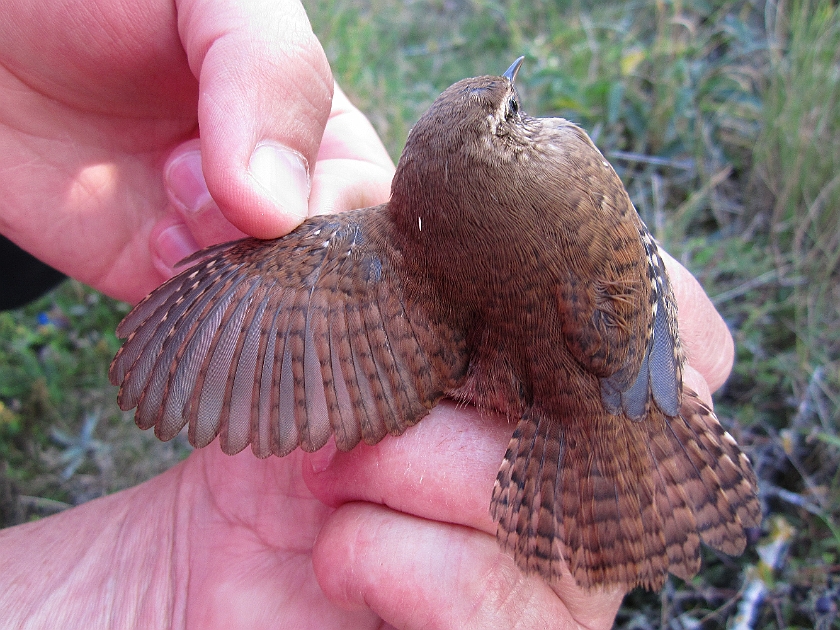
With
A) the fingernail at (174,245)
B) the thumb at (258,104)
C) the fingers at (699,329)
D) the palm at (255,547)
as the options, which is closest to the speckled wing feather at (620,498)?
the fingers at (699,329)

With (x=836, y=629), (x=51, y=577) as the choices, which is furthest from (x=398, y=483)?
(x=836, y=629)

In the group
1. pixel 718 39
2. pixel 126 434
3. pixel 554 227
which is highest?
pixel 554 227

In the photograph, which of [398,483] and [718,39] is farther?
[718,39]

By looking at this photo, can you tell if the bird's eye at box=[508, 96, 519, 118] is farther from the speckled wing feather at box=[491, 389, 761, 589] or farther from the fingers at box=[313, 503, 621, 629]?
the fingers at box=[313, 503, 621, 629]

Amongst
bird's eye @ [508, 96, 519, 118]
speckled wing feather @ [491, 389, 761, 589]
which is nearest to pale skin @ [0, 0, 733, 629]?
speckled wing feather @ [491, 389, 761, 589]

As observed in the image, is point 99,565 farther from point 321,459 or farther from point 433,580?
point 433,580

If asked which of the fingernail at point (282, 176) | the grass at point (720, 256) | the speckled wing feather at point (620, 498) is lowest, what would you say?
the grass at point (720, 256)

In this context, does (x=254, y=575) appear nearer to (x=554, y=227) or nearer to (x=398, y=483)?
(x=398, y=483)

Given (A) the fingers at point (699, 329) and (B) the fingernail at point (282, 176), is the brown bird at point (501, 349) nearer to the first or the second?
(B) the fingernail at point (282, 176)
